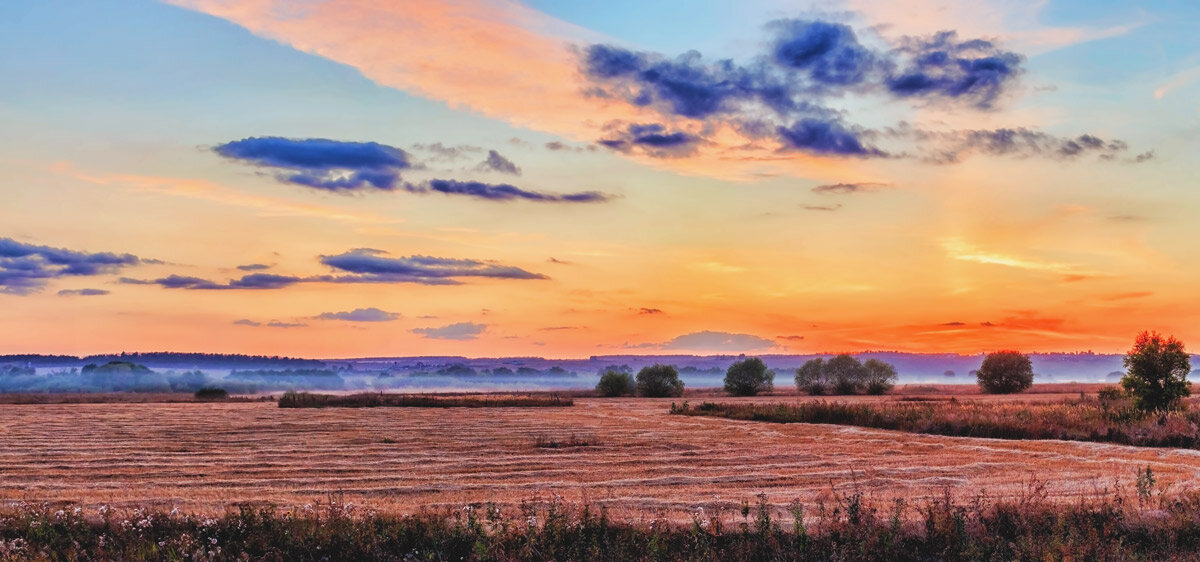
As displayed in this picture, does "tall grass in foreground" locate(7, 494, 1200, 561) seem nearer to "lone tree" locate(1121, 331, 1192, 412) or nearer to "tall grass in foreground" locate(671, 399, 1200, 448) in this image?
"tall grass in foreground" locate(671, 399, 1200, 448)

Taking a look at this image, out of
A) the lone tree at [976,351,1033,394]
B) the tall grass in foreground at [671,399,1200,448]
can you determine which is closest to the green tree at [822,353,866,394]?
the lone tree at [976,351,1033,394]

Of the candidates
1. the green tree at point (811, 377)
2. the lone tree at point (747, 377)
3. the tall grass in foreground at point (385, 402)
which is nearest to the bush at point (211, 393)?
the tall grass in foreground at point (385, 402)

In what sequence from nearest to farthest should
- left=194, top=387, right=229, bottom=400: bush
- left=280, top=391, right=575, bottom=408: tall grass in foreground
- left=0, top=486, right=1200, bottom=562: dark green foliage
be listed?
1. left=0, top=486, right=1200, bottom=562: dark green foliage
2. left=280, top=391, right=575, bottom=408: tall grass in foreground
3. left=194, top=387, right=229, bottom=400: bush

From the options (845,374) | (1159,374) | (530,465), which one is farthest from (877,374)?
(530,465)

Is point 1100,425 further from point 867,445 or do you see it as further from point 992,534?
point 992,534

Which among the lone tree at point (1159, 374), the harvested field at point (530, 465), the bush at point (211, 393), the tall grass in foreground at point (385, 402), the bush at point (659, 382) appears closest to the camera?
the harvested field at point (530, 465)

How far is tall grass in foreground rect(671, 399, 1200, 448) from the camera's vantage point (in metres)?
Answer: 31.6

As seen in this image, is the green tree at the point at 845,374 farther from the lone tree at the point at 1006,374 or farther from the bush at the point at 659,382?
the bush at the point at 659,382

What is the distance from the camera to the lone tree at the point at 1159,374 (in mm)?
42562

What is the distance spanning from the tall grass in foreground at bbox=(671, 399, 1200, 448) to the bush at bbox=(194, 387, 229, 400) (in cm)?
5199

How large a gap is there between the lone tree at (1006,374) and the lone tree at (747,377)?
2497 centimetres

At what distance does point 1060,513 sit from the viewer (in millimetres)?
13867

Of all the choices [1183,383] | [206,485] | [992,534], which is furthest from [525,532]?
[1183,383]

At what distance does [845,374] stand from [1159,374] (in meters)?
59.9
